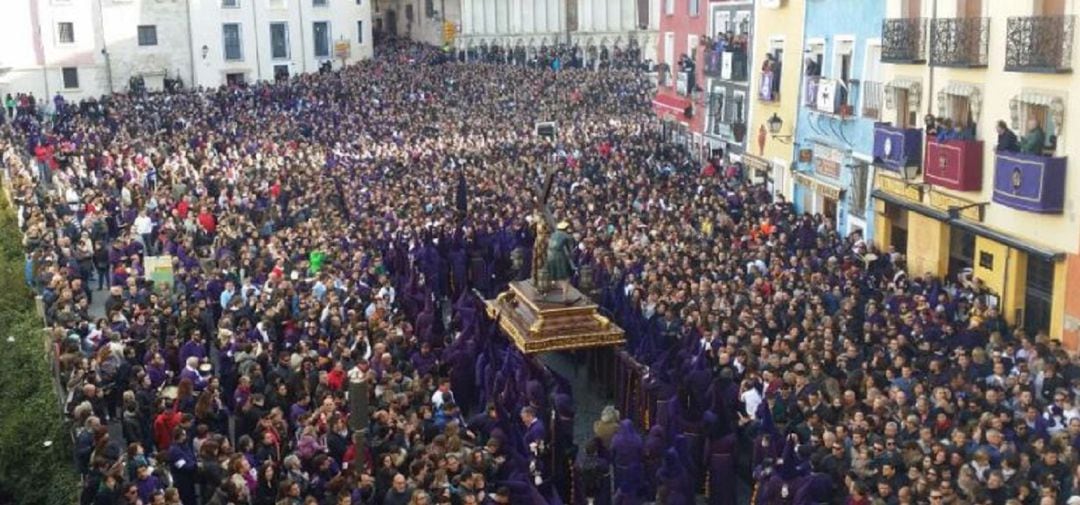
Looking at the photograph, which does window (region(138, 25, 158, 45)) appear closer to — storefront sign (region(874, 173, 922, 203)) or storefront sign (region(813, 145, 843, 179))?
storefront sign (region(813, 145, 843, 179))

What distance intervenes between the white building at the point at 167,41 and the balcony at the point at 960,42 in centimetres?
4210

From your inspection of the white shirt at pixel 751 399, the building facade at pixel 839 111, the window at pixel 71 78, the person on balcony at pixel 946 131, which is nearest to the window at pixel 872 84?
the building facade at pixel 839 111

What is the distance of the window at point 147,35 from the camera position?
2286 inches

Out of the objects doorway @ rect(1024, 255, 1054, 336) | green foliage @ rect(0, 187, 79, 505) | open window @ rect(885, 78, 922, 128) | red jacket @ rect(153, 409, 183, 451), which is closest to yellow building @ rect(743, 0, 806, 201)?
open window @ rect(885, 78, 922, 128)

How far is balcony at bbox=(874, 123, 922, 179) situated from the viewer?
24.8 m

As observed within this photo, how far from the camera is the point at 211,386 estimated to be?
15938mm

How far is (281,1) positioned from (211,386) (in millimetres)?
50322

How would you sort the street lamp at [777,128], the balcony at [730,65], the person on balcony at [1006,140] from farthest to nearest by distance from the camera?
1. the balcony at [730,65]
2. the street lamp at [777,128]
3. the person on balcony at [1006,140]

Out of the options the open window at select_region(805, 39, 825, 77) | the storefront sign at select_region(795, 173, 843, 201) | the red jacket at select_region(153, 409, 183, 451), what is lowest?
the red jacket at select_region(153, 409, 183, 451)

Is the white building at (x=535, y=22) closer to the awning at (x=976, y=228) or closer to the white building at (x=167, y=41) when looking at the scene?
the white building at (x=167, y=41)

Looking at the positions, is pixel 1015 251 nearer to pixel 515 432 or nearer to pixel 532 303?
pixel 532 303

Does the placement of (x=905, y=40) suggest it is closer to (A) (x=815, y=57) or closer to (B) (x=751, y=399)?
(A) (x=815, y=57)

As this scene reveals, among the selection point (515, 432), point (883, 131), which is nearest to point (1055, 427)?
point (515, 432)

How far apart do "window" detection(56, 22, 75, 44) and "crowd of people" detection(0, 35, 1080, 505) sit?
22993 mm
